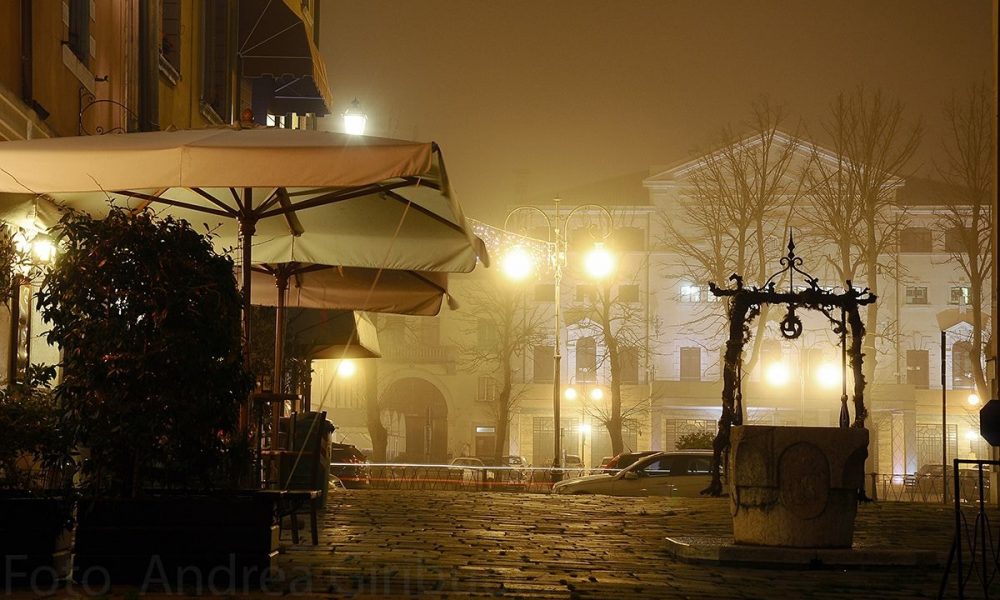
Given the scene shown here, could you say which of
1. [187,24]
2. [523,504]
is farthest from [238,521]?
[187,24]

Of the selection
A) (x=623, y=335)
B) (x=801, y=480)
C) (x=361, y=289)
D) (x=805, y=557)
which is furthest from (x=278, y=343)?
(x=623, y=335)

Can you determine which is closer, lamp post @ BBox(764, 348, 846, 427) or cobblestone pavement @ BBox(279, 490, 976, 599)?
cobblestone pavement @ BBox(279, 490, 976, 599)

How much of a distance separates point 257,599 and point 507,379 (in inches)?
1860

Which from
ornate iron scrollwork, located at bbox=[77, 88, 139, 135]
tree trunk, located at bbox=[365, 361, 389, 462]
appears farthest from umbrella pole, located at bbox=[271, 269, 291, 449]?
tree trunk, located at bbox=[365, 361, 389, 462]

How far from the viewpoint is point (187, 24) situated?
20.3m

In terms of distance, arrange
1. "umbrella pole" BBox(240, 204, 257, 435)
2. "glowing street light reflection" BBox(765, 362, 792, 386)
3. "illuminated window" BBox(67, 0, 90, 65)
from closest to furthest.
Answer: "umbrella pole" BBox(240, 204, 257, 435), "illuminated window" BBox(67, 0, 90, 65), "glowing street light reflection" BBox(765, 362, 792, 386)

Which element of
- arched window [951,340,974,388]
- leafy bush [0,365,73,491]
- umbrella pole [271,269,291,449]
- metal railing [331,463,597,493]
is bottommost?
metal railing [331,463,597,493]

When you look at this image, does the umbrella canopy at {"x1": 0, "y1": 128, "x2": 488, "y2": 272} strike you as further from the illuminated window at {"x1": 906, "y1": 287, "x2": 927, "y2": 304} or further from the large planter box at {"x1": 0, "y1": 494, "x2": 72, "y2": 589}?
the illuminated window at {"x1": 906, "y1": 287, "x2": 927, "y2": 304}

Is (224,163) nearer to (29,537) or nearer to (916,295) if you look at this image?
(29,537)

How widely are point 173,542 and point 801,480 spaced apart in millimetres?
4748

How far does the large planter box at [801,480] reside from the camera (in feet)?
33.0

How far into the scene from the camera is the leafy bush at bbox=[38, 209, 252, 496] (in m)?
7.59

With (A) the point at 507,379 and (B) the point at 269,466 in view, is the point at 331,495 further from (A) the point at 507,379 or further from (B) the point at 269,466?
(A) the point at 507,379

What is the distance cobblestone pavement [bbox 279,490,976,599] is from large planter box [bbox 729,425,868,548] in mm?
446
